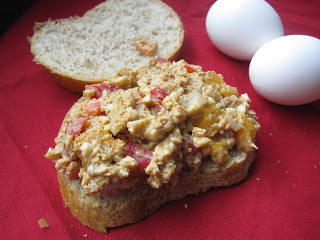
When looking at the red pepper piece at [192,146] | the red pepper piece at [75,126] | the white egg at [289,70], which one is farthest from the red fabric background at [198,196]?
the red pepper piece at [75,126]

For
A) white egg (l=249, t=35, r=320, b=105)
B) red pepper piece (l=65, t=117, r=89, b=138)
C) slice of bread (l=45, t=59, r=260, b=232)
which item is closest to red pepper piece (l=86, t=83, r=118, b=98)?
slice of bread (l=45, t=59, r=260, b=232)

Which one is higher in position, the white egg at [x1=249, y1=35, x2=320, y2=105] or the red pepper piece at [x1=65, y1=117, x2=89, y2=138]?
the red pepper piece at [x1=65, y1=117, x2=89, y2=138]

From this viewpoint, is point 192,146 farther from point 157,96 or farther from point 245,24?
point 245,24

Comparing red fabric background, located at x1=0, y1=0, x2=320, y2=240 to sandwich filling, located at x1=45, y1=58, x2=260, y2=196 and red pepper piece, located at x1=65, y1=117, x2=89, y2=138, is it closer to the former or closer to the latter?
sandwich filling, located at x1=45, y1=58, x2=260, y2=196

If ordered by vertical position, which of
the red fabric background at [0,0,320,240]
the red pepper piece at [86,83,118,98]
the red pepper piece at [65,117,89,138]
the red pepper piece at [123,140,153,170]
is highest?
the red pepper piece at [65,117,89,138]

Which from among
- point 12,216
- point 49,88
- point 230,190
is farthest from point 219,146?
point 49,88

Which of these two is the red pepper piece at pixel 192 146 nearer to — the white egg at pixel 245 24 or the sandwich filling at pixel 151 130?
the sandwich filling at pixel 151 130

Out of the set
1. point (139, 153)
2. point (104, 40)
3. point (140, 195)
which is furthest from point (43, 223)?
point (104, 40)
